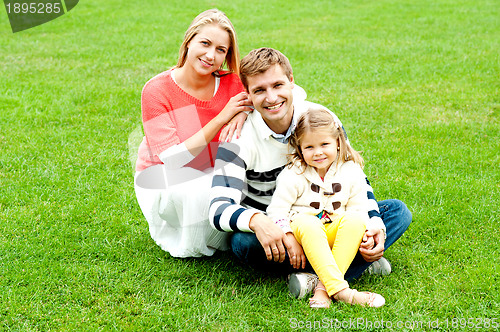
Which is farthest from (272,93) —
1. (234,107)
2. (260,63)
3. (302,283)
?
(302,283)

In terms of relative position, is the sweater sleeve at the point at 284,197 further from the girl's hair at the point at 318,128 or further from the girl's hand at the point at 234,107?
the girl's hand at the point at 234,107

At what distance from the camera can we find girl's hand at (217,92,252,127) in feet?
10.0

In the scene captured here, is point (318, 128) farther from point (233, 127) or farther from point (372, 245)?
point (372, 245)

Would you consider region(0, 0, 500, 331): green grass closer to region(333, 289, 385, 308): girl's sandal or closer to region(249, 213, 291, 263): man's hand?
region(333, 289, 385, 308): girl's sandal

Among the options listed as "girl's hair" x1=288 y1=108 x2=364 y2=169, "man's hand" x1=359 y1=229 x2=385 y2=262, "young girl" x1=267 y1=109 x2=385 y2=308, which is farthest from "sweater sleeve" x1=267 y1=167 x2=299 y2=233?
"man's hand" x1=359 y1=229 x2=385 y2=262

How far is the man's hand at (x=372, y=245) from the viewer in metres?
2.84

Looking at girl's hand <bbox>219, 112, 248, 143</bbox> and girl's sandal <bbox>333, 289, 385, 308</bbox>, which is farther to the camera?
girl's hand <bbox>219, 112, 248, 143</bbox>

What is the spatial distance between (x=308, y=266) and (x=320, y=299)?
213 millimetres

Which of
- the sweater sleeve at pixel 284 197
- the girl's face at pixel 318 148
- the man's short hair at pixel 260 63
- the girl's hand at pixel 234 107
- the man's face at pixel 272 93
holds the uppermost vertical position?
the man's short hair at pixel 260 63

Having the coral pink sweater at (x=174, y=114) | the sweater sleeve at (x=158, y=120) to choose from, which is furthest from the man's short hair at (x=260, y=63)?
the sweater sleeve at (x=158, y=120)

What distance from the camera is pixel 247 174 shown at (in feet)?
10.0

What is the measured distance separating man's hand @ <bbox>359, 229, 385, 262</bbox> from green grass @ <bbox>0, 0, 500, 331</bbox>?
9.2 inches

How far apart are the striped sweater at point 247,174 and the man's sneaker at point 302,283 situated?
36 cm

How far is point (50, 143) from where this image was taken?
5043 millimetres
